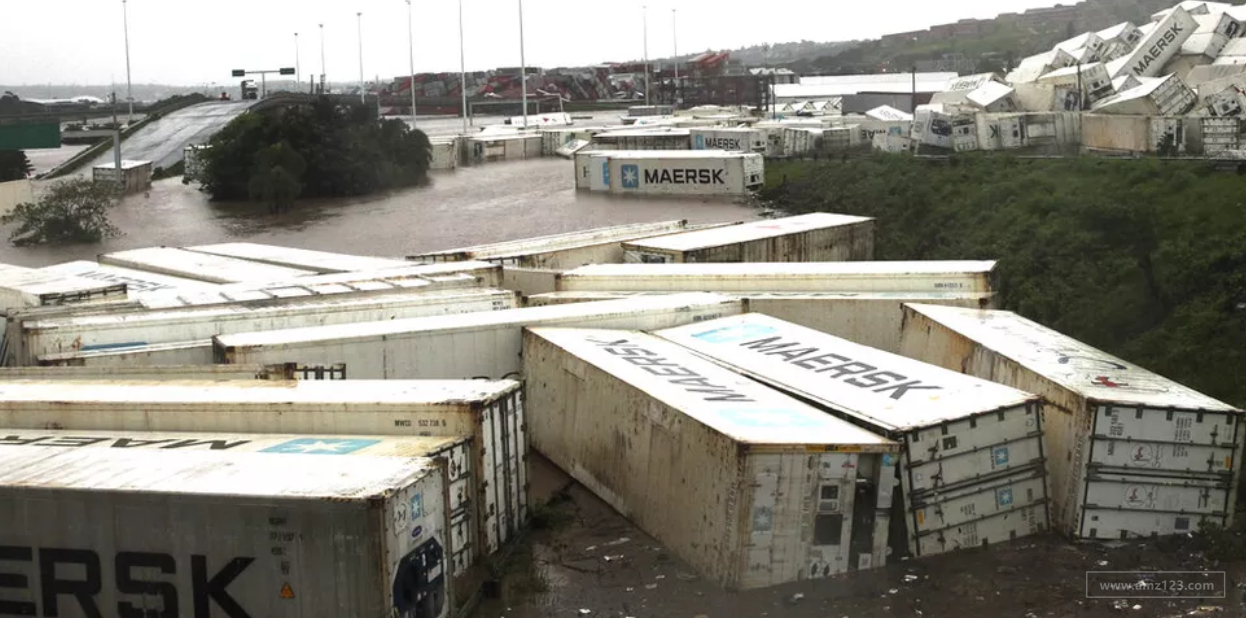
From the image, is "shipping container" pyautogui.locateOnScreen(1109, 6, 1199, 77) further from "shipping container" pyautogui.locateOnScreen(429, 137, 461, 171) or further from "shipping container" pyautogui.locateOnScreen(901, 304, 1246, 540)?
"shipping container" pyautogui.locateOnScreen(901, 304, 1246, 540)

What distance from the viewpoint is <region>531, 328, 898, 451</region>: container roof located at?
1298cm

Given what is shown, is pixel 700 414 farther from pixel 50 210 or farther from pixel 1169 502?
pixel 50 210

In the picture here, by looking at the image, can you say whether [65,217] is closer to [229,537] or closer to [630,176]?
[630,176]

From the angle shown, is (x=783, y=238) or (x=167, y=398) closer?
(x=167, y=398)

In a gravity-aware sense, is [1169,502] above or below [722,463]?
below

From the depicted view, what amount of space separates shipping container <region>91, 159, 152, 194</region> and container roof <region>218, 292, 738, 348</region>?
4392 centimetres

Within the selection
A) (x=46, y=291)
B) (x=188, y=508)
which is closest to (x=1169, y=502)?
(x=188, y=508)

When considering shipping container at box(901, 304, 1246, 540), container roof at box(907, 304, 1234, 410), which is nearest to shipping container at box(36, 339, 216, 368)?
container roof at box(907, 304, 1234, 410)

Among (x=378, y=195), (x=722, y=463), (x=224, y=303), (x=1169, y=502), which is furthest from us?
(x=378, y=195)

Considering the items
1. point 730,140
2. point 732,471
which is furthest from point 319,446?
point 730,140

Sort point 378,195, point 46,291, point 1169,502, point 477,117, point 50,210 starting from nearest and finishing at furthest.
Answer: point 1169,502, point 46,291, point 50,210, point 378,195, point 477,117

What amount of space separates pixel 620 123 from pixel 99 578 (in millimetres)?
82165

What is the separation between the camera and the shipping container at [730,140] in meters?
60.0

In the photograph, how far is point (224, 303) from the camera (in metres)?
20.1
